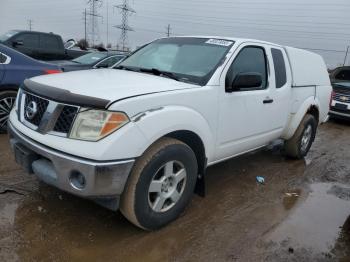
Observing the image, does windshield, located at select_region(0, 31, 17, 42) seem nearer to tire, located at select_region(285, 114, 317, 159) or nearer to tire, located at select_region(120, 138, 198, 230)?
tire, located at select_region(285, 114, 317, 159)

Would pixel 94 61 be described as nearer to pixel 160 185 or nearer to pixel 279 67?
pixel 279 67

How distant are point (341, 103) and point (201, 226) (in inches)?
333

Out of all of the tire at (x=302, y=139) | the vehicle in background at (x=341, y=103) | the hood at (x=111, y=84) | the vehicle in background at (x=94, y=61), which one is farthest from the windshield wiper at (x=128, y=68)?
the vehicle in background at (x=341, y=103)

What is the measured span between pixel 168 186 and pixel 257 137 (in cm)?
167

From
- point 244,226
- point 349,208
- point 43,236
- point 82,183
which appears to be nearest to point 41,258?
point 43,236

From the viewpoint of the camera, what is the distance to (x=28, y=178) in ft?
14.3

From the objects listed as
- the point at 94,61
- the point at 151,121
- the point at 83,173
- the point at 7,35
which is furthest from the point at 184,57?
the point at 7,35

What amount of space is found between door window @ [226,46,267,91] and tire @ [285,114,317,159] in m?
1.55

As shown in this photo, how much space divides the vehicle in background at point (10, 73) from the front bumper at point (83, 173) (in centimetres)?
314

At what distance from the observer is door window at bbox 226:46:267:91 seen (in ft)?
13.4

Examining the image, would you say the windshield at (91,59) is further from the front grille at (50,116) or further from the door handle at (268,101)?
the front grille at (50,116)

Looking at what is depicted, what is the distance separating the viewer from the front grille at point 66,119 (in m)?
2.95

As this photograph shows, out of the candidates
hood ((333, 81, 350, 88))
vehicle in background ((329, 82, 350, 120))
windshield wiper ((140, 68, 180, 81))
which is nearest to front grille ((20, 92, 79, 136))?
windshield wiper ((140, 68, 180, 81))

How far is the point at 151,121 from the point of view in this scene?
3070 mm
